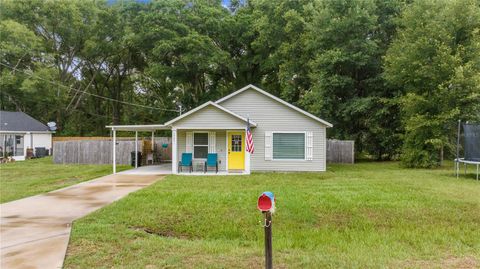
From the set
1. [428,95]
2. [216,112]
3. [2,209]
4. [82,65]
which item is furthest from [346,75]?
[82,65]

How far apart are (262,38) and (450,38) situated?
1285 cm

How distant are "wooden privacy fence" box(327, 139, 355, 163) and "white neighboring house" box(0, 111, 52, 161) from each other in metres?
21.2

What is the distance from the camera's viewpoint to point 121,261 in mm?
4855

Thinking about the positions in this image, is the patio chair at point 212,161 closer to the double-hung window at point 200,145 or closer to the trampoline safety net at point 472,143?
the double-hung window at point 200,145

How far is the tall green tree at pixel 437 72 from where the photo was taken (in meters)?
18.5

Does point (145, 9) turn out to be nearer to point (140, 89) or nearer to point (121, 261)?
point (140, 89)

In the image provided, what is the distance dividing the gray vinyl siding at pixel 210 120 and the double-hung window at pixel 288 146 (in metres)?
2.04

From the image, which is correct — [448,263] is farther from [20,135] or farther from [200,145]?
[20,135]

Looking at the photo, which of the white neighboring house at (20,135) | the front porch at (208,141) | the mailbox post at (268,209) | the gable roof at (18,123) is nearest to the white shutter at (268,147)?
the front porch at (208,141)

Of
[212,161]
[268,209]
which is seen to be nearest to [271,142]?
[212,161]

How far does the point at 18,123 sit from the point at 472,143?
93.6 feet

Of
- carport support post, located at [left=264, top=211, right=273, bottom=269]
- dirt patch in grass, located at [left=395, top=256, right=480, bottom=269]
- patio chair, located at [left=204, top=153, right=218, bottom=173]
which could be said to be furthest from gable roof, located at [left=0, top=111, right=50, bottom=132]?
dirt patch in grass, located at [left=395, top=256, right=480, bottom=269]

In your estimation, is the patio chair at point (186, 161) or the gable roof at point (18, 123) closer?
the patio chair at point (186, 161)

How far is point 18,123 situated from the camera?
2753 centimetres
